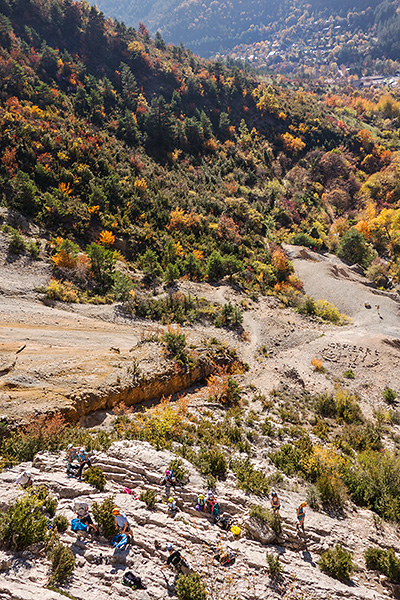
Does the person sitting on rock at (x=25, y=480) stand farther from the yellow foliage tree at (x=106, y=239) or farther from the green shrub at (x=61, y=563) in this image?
the yellow foliage tree at (x=106, y=239)

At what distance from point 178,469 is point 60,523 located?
513 cm

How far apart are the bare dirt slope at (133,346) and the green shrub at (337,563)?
12800mm

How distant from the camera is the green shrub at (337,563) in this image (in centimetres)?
1052

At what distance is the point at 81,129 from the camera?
2068 inches

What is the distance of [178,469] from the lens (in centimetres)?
1330

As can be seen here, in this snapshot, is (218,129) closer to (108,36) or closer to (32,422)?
(108,36)

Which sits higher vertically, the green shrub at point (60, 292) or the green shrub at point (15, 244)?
the green shrub at point (15, 244)

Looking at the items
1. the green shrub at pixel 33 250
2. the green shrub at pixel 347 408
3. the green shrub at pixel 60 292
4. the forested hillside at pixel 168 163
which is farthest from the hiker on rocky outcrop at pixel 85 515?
the green shrub at pixel 33 250

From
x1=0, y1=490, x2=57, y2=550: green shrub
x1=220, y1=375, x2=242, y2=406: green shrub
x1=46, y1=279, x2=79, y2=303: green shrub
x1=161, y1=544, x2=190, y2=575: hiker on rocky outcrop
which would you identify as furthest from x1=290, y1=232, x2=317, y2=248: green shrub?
x1=0, y1=490, x2=57, y2=550: green shrub

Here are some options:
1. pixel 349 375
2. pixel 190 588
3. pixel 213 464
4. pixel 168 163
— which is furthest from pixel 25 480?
pixel 168 163

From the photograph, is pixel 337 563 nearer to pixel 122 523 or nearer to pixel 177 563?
pixel 177 563

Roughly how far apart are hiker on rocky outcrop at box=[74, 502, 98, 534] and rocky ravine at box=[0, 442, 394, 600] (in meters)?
0.25

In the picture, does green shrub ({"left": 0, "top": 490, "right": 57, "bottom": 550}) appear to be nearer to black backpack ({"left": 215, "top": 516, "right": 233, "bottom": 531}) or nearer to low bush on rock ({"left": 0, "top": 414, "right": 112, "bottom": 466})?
low bush on rock ({"left": 0, "top": 414, "right": 112, "bottom": 466})

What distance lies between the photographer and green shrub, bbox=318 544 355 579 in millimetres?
10523
